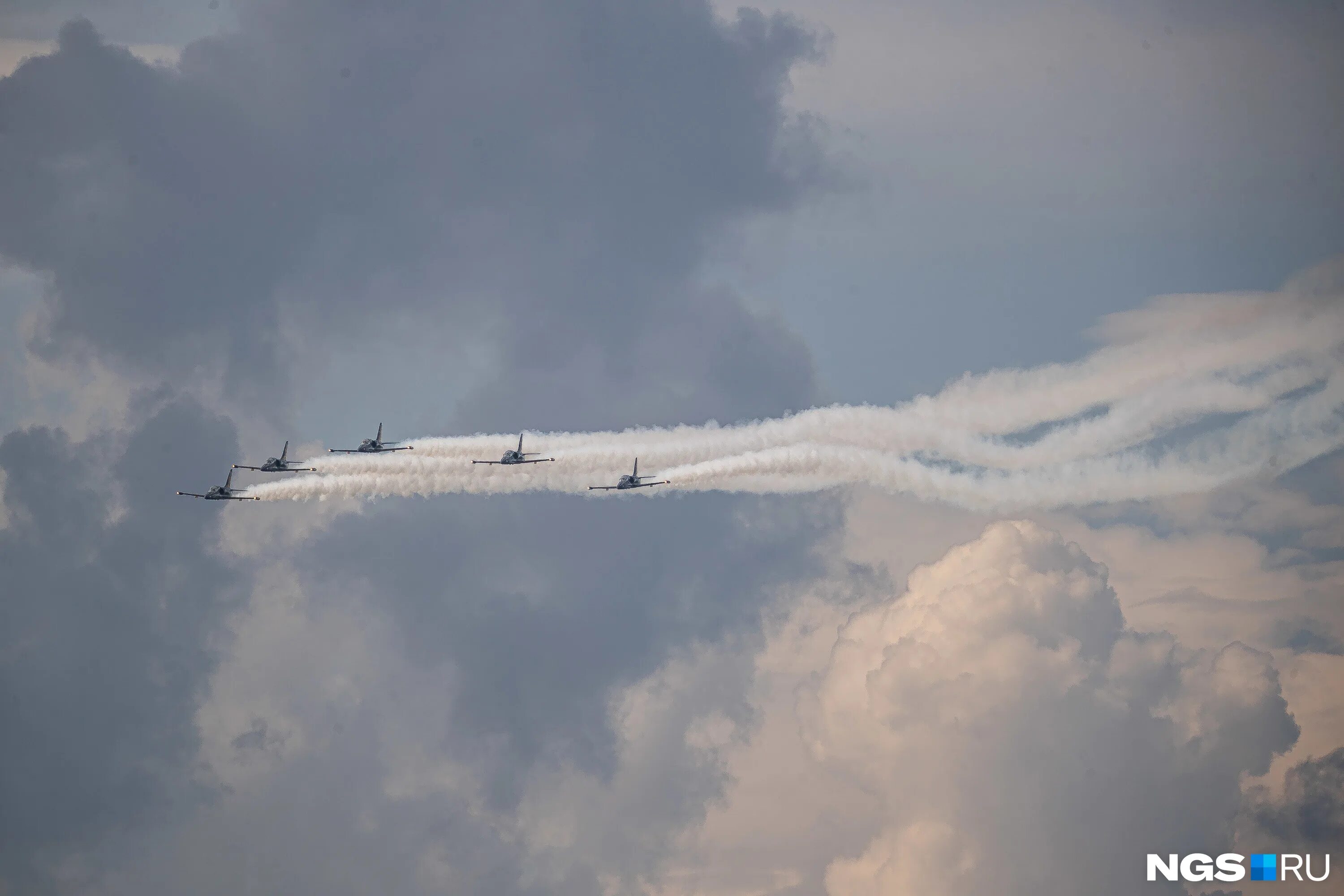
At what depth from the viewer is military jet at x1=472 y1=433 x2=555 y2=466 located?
11775cm

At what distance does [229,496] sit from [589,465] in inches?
1293

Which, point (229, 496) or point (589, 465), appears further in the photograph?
point (229, 496)

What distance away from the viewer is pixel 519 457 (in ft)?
387

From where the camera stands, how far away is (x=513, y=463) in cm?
11819

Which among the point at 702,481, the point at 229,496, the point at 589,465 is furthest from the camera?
the point at 229,496

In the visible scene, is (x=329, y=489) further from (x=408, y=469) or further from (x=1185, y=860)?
(x=1185, y=860)

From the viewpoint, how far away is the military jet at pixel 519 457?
118 metres

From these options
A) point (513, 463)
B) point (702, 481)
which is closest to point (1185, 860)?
point (702, 481)

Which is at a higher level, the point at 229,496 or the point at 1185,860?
the point at 229,496

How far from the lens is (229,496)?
125375 mm

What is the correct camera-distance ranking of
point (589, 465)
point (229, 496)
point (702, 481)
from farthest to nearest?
point (229, 496) < point (589, 465) < point (702, 481)

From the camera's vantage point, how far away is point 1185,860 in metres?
132

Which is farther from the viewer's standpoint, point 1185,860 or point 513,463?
point 1185,860

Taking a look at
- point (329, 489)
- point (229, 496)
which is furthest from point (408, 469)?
point (229, 496)
